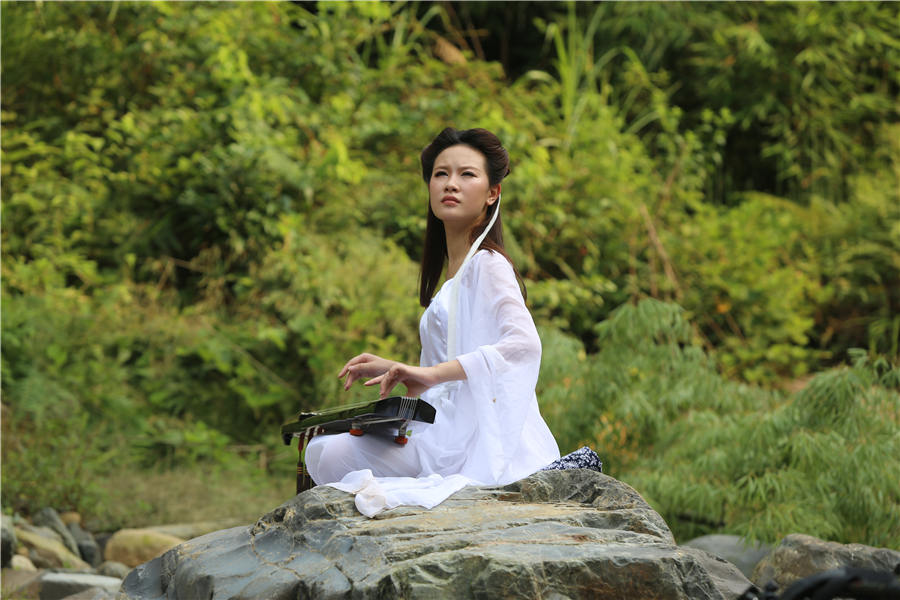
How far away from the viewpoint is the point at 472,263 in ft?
9.49

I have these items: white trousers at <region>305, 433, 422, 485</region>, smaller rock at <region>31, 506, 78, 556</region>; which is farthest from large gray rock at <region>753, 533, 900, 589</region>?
smaller rock at <region>31, 506, 78, 556</region>

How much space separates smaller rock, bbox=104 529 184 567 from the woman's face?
2723mm

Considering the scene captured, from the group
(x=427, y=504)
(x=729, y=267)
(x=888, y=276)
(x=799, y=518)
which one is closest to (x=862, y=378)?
(x=799, y=518)

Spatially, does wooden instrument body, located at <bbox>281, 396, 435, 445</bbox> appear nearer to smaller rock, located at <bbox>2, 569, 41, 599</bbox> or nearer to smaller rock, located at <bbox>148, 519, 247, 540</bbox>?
smaller rock, located at <bbox>2, 569, 41, 599</bbox>

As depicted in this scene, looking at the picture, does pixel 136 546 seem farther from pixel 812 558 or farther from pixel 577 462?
pixel 812 558

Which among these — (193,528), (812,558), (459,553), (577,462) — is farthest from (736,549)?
(193,528)

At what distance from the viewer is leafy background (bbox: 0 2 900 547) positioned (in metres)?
5.03

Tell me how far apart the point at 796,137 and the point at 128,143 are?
630 cm

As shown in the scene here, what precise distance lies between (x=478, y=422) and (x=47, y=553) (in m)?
2.92

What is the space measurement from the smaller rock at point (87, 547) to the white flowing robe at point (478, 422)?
269 centimetres

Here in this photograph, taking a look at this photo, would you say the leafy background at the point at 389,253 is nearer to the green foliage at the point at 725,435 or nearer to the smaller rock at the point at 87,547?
the green foliage at the point at 725,435

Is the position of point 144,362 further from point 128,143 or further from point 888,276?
point 888,276

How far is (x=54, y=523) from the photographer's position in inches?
199

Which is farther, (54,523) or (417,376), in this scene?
(54,523)
